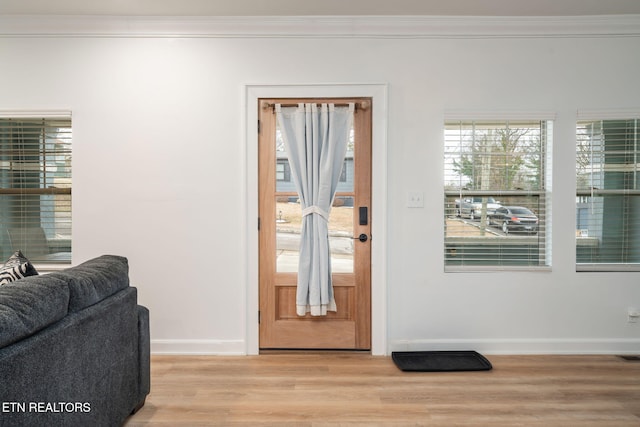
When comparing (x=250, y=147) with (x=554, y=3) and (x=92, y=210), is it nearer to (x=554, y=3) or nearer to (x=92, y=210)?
(x=92, y=210)

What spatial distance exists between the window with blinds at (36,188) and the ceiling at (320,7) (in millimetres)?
839

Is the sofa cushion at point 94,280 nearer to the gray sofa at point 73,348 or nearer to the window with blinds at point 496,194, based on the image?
the gray sofa at point 73,348

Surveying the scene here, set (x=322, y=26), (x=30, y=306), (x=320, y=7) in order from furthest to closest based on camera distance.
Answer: (x=322, y=26) < (x=320, y=7) < (x=30, y=306)

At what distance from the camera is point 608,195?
3.35 metres

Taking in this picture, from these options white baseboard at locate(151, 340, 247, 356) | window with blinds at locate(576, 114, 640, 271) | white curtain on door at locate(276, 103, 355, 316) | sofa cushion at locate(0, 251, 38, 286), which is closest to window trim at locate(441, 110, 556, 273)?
window with blinds at locate(576, 114, 640, 271)

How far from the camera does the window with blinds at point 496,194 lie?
330cm

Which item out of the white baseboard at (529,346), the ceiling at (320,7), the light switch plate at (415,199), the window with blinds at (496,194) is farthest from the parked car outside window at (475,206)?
the ceiling at (320,7)

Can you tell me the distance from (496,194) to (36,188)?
12.1 ft

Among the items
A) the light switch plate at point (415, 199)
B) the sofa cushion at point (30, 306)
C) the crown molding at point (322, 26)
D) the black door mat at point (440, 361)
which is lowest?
the black door mat at point (440, 361)

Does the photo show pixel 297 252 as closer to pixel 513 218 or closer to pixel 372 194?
pixel 372 194

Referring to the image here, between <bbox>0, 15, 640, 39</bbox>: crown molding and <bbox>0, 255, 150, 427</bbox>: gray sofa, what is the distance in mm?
1961

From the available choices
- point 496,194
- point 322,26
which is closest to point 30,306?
point 322,26

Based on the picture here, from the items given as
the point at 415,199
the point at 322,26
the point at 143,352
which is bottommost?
the point at 143,352

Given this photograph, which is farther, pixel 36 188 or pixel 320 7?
pixel 36 188
